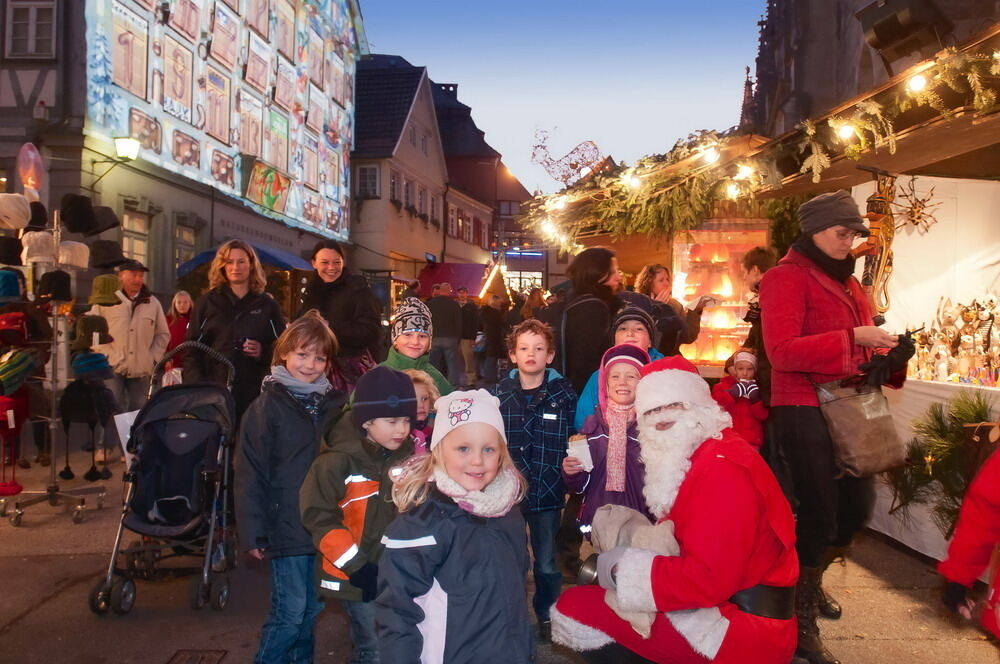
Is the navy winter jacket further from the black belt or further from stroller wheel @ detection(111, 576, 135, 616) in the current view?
stroller wheel @ detection(111, 576, 135, 616)

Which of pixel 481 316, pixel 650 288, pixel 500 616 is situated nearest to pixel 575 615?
pixel 500 616

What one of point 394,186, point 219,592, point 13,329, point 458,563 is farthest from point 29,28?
point 394,186

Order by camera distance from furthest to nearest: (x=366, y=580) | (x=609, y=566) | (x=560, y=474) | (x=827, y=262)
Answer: (x=560, y=474) < (x=827, y=262) < (x=366, y=580) < (x=609, y=566)

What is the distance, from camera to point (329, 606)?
485 cm

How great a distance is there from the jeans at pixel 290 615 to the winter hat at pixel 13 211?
5309 millimetres

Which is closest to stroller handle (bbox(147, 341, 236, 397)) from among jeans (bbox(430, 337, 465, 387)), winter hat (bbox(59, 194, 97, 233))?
winter hat (bbox(59, 194, 97, 233))

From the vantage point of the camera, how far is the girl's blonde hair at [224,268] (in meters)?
5.55

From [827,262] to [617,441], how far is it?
4.11ft

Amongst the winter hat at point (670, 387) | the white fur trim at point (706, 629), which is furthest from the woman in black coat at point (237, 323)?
the white fur trim at point (706, 629)

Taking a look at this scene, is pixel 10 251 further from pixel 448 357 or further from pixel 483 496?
pixel 448 357

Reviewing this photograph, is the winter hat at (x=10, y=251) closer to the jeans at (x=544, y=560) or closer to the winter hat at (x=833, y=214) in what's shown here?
the jeans at (x=544, y=560)

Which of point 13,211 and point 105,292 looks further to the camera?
point 105,292

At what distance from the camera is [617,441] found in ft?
12.8

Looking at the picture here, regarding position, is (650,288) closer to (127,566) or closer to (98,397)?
(127,566)
